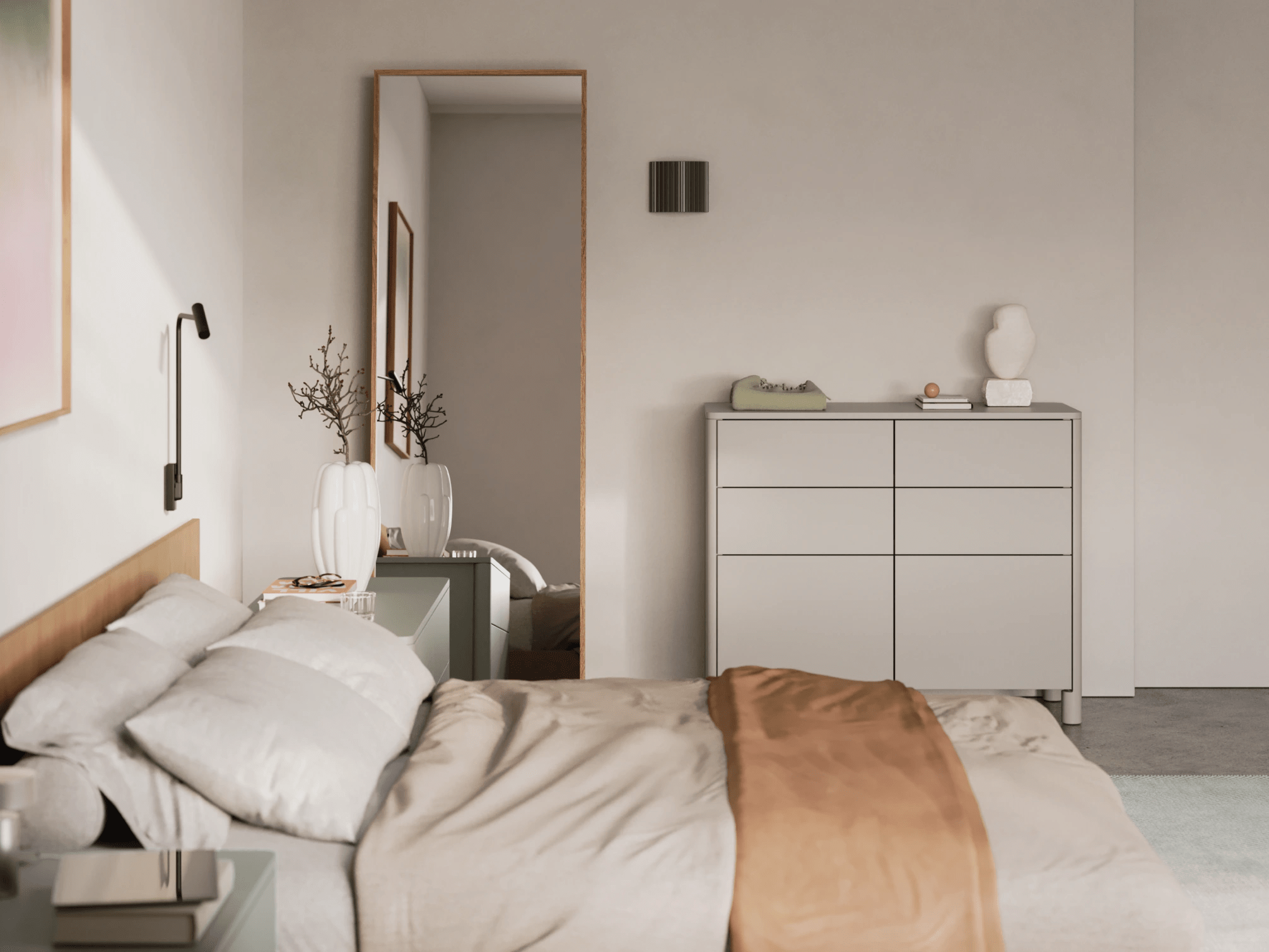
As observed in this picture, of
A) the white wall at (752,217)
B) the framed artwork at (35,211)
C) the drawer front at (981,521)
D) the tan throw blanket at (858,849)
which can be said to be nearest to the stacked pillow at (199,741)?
the framed artwork at (35,211)

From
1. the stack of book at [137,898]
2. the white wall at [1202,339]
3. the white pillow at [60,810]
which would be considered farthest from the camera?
the white wall at [1202,339]

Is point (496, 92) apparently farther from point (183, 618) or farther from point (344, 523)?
point (183, 618)

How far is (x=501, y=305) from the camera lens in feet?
14.2

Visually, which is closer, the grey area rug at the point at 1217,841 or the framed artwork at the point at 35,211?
the framed artwork at the point at 35,211

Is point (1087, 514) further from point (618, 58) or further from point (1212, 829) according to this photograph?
point (618, 58)

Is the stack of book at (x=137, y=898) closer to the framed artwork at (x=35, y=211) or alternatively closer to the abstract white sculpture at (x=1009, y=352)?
the framed artwork at (x=35, y=211)

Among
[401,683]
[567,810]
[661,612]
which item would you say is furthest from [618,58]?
[567,810]

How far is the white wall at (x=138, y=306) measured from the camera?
2.36 m

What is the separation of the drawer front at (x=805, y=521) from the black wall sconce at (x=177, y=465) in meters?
1.87

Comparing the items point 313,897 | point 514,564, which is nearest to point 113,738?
point 313,897

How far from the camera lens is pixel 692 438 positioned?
175 inches

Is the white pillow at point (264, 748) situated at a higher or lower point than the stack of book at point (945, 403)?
lower

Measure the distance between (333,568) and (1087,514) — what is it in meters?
2.94

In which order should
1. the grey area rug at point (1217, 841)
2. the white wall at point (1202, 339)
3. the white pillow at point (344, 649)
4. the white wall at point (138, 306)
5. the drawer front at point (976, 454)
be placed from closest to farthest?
the white pillow at point (344, 649) < the white wall at point (138, 306) < the grey area rug at point (1217, 841) < the drawer front at point (976, 454) < the white wall at point (1202, 339)
